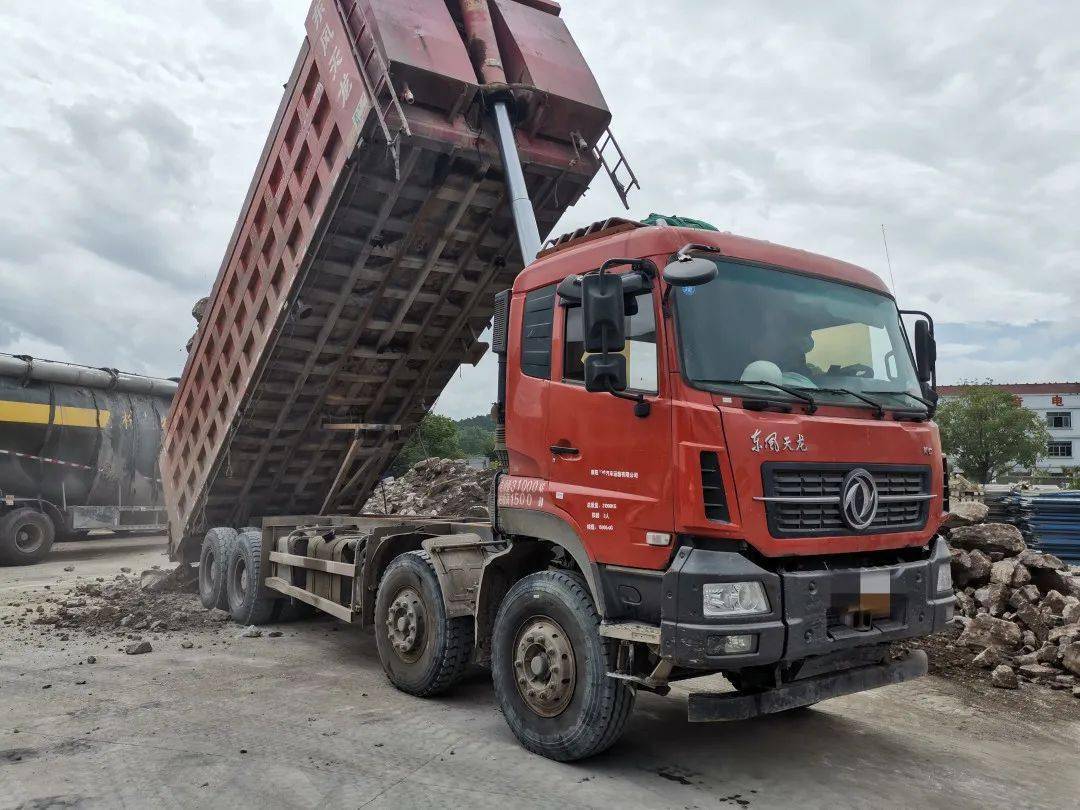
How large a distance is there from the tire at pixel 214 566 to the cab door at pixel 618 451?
5.01 m

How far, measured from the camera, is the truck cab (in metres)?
3.38

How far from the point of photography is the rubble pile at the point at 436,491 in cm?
1312

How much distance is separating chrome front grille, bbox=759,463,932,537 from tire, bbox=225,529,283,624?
5385 millimetres

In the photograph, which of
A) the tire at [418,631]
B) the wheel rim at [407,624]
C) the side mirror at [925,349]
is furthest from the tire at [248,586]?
the side mirror at [925,349]

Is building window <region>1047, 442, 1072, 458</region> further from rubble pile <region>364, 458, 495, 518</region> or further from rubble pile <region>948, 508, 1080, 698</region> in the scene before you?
rubble pile <region>948, 508, 1080, 698</region>

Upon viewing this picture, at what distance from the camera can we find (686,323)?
11.9 feet

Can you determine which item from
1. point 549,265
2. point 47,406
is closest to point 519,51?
point 549,265

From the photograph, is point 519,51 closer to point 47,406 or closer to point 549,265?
point 549,265

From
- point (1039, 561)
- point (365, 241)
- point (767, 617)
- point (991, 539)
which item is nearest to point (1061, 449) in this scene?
point (991, 539)

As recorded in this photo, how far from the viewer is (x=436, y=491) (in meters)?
14.7

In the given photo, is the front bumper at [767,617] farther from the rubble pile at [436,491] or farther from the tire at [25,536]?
the tire at [25,536]

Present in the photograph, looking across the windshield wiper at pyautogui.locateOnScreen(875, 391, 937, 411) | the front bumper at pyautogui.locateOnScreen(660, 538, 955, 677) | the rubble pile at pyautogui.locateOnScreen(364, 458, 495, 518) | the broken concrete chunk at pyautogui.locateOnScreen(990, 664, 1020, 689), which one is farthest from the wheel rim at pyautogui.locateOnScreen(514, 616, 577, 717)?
the rubble pile at pyautogui.locateOnScreen(364, 458, 495, 518)

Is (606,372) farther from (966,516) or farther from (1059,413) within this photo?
(1059,413)

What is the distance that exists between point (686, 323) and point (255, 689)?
378 centimetres
